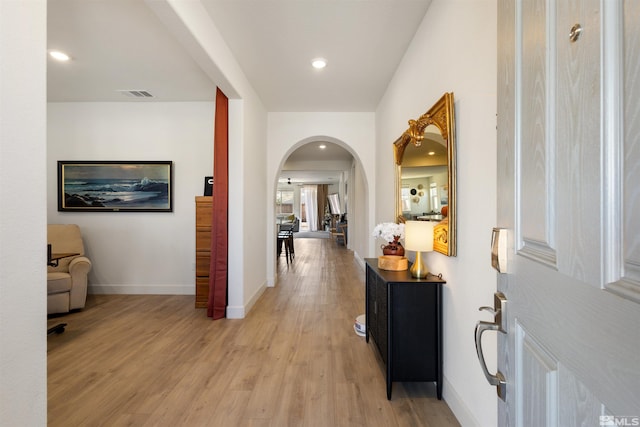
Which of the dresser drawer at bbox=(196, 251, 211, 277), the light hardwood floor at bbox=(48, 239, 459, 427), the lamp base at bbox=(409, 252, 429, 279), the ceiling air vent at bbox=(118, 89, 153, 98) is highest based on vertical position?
the ceiling air vent at bbox=(118, 89, 153, 98)

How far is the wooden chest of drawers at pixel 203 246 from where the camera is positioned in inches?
144

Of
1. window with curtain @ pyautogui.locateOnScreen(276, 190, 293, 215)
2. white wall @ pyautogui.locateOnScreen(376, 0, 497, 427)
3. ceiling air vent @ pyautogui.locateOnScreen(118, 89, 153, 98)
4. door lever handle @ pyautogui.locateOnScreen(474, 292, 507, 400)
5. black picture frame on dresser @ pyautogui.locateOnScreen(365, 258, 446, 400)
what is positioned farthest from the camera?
window with curtain @ pyautogui.locateOnScreen(276, 190, 293, 215)

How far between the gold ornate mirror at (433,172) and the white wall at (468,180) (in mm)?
51

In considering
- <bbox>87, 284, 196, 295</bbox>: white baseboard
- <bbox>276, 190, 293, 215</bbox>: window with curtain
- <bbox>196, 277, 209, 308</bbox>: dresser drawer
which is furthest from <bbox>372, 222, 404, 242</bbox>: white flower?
<bbox>276, 190, 293, 215</bbox>: window with curtain

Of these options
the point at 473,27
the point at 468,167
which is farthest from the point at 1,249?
the point at 473,27

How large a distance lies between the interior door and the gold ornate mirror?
3.58 feet

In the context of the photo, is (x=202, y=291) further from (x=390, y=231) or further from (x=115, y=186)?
(x=390, y=231)

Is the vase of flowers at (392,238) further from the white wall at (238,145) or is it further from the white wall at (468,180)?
the white wall at (238,145)

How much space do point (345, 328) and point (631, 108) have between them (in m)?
3.00

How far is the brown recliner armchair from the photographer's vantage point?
11.0ft

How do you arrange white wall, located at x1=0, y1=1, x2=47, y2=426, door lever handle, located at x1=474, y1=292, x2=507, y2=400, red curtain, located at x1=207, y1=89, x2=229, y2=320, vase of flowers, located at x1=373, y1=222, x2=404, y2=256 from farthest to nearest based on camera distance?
red curtain, located at x1=207, y1=89, x2=229, y2=320 < vase of flowers, located at x1=373, y1=222, x2=404, y2=256 < white wall, located at x1=0, y1=1, x2=47, y2=426 < door lever handle, located at x1=474, y1=292, x2=507, y2=400

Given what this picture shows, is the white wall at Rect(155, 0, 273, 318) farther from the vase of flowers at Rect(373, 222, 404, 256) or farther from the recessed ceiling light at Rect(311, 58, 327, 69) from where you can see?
the vase of flowers at Rect(373, 222, 404, 256)

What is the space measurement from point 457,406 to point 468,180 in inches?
52.7

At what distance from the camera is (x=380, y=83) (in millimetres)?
3535
